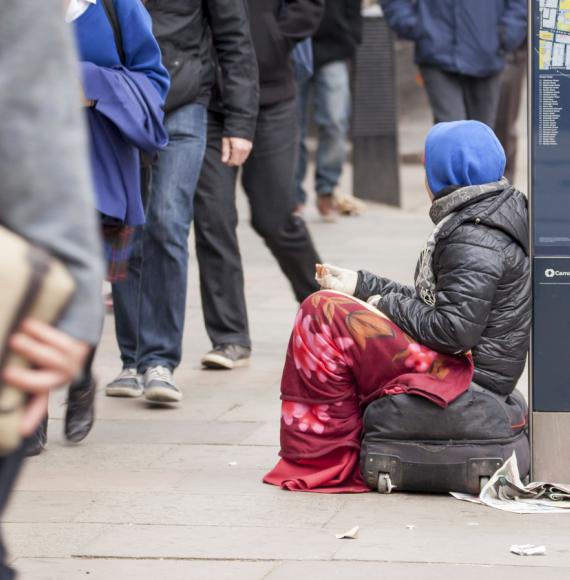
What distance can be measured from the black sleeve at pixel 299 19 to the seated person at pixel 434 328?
268 cm

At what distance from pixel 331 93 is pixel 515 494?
23.5ft

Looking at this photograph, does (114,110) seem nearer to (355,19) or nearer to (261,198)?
(261,198)

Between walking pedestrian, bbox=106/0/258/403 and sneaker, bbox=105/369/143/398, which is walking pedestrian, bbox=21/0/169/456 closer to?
walking pedestrian, bbox=106/0/258/403

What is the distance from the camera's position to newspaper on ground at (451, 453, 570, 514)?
14.5ft

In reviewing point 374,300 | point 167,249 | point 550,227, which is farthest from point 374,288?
point 167,249

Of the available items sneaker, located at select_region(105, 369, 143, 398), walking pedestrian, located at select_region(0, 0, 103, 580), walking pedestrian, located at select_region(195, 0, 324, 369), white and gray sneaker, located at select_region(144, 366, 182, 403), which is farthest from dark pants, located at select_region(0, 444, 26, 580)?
walking pedestrian, located at select_region(195, 0, 324, 369)

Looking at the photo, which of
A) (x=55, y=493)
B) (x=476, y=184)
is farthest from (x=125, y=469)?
(x=476, y=184)

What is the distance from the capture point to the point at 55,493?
4664 millimetres

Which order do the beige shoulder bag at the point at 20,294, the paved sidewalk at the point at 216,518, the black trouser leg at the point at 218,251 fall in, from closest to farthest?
the beige shoulder bag at the point at 20,294, the paved sidewalk at the point at 216,518, the black trouser leg at the point at 218,251

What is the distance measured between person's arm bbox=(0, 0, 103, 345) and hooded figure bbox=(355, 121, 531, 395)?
8.07 feet

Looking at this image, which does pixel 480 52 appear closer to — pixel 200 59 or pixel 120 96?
pixel 200 59

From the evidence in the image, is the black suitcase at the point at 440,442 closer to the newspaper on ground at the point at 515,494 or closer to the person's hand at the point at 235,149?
the newspaper on ground at the point at 515,494

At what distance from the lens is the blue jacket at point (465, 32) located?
9.15 metres

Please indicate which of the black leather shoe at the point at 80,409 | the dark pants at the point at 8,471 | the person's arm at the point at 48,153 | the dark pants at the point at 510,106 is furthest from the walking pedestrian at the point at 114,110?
the dark pants at the point at 510,106
